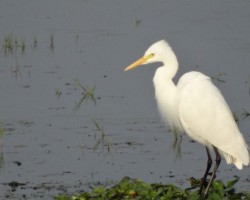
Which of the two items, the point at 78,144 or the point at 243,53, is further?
the point at 243,53

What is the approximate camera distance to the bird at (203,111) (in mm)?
7707

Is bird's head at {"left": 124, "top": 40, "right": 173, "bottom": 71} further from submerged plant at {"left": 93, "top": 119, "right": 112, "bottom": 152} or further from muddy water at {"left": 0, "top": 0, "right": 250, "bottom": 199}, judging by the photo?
submerged plant at {"left": 93, "top": 119, "right": 112, "bottom": 152}

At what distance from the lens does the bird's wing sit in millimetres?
7719

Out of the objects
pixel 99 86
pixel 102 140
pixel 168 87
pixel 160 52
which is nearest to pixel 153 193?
pixel 168 87

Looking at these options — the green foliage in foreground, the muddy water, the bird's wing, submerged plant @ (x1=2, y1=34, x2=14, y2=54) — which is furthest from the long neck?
submerged plant @ (x1=2, y1=34, x2=14, y2=54)

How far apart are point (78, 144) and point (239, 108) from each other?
6.43 ft

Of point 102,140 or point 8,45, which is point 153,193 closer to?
point 102,140

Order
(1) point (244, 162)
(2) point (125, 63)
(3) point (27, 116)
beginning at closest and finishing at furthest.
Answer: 1. (1) point (244, 162)
2. (3) point (27, 116)
3. (2) point (125, 63)

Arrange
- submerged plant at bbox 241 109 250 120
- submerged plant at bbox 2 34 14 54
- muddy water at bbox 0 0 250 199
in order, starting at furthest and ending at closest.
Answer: submerged plant at bbox 2 34 14 54
submerged plant at bbox 241 109 250 120
muddy water at bbox 0 0 250 199

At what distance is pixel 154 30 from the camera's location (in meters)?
13.6

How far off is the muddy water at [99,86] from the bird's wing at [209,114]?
3.14 feet

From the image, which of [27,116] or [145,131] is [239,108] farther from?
[27,116]

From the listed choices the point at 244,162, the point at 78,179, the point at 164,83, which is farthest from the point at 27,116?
the point at 244,162

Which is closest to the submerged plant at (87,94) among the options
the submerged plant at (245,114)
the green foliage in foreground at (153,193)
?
the submerged plant at (245,114)
